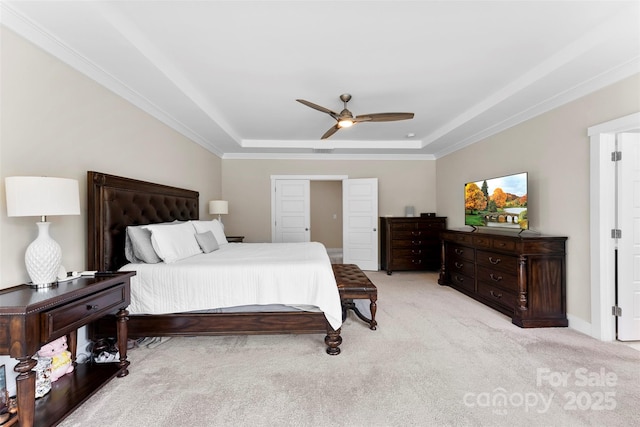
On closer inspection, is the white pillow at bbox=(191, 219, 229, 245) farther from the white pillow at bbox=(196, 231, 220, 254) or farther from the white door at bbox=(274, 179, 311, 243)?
the white door at bbox=(274, 179, 311, 243)

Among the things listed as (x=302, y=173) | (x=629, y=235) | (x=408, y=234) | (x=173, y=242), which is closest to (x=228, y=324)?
(x=173, y=242)

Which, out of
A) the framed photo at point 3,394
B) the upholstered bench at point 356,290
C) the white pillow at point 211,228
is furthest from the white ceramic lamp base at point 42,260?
the upholstered bench at point 356,290

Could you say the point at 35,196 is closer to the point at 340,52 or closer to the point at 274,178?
the point at 340,52

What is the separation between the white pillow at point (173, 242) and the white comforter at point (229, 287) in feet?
0.64

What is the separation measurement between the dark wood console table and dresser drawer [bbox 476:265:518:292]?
3791mm

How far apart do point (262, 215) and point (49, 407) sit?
447 centimetres

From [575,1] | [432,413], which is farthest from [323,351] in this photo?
[575,1]

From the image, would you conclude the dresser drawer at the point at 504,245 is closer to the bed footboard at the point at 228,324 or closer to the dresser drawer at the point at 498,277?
the dresser drawer at the point at 498,277

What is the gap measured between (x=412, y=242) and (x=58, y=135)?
5320 mm

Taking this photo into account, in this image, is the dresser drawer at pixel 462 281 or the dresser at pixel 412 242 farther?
the dresser at pixel 412 242

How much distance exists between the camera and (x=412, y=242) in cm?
559

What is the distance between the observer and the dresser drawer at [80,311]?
1479 millimetres

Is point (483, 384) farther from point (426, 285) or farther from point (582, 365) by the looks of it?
point (426, 285)

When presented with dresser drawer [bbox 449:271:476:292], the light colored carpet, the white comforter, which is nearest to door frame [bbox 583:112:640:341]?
the light colored carpet
